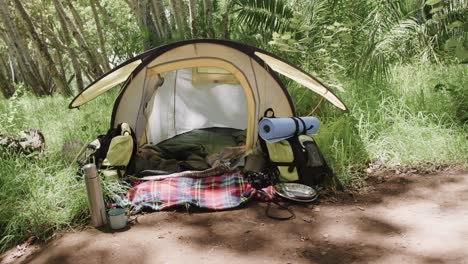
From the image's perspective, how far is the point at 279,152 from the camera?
3680mm

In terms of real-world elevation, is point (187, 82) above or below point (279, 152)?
above

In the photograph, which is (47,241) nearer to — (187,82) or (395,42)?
(187,82)

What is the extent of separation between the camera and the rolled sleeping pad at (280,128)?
352 cm

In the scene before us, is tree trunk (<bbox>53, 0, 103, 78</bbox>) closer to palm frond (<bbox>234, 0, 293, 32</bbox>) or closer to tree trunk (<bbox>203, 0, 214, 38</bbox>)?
tree trunk (<bbox>203, 0, 214, 38</bbox>)

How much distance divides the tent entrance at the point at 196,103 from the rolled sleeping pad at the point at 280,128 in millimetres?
1336

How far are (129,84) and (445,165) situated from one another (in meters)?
3.43

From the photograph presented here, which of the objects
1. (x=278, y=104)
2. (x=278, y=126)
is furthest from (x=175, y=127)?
(x=278, y=126)

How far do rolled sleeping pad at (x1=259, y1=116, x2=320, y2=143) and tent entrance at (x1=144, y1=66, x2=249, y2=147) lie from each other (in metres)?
1.34

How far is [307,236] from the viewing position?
9.30ft

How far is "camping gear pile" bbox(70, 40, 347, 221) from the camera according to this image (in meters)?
3.54

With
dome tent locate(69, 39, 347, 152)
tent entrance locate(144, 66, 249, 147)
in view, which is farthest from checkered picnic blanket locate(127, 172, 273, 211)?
tent entrance locate(144, 66, 249, 147)

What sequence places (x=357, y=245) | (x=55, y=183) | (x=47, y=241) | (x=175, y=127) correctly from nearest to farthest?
(x=357, y=245) → (x=47, y=241) → (x=55, y=183) → (x=175, y=127)

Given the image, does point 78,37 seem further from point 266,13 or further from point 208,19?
point 266,13

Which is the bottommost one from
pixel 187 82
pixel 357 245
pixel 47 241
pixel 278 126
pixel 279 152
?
pixel 357 245
